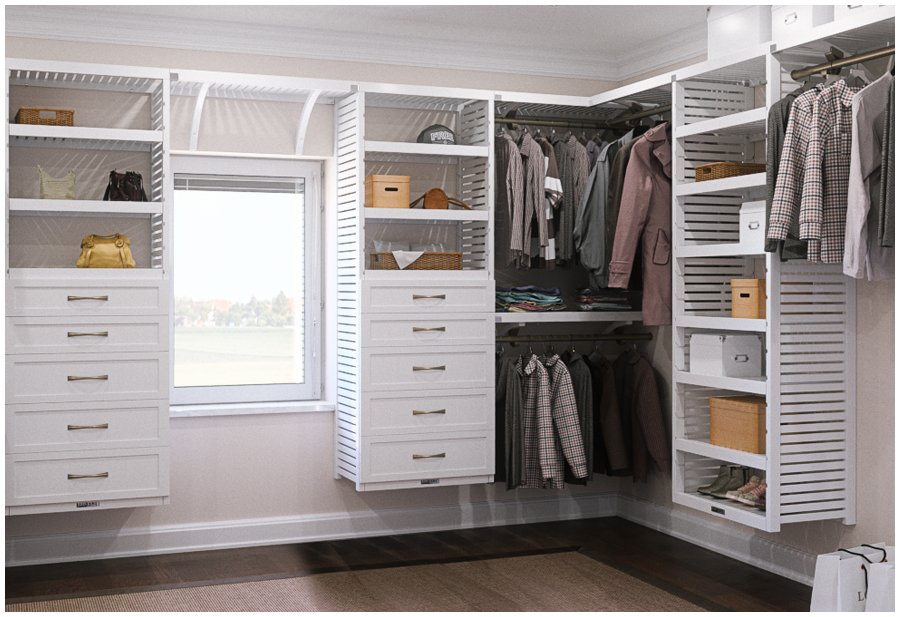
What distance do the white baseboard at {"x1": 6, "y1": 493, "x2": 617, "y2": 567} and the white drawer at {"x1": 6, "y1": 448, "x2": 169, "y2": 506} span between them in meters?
0.47

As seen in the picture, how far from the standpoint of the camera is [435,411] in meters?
4.23

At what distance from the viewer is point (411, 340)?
4188mm

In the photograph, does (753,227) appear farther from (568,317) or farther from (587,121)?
(587,121)

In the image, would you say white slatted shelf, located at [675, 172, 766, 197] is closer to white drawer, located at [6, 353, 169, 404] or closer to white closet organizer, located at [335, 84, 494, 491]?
white closet organizer, located at [335, 84, 494, 491]

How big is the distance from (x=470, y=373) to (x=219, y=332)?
129 centimetres

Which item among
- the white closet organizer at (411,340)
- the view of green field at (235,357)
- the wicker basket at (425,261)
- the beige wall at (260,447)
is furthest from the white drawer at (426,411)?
the view of green field at (235,357)

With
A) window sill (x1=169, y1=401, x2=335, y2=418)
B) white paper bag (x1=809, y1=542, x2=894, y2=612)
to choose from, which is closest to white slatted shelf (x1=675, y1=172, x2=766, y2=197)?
white paper bag (x1=809, y1=542, x2=894, y2=612)

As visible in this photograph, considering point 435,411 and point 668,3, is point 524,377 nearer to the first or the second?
point 435,411

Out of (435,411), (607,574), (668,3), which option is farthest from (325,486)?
(668,3)

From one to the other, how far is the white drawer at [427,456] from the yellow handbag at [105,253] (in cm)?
130

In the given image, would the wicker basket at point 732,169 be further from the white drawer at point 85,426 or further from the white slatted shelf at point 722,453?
the white drawer at point 85,426

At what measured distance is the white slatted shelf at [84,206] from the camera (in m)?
3.65

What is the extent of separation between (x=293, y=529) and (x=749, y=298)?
93.8 inches

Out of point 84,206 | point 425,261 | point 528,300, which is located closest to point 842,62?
point 528,300
